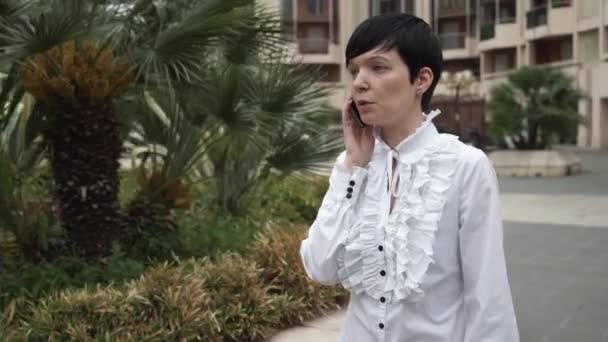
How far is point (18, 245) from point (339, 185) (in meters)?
4.85

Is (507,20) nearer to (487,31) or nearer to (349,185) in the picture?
(487,31)

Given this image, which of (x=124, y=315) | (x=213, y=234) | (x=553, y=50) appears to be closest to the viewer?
(x=124, y=315)

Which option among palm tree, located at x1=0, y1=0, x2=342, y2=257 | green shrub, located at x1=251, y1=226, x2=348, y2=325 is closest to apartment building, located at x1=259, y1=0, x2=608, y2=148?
palm tree, located at x1=0, y1=0, x2=342, y2=257

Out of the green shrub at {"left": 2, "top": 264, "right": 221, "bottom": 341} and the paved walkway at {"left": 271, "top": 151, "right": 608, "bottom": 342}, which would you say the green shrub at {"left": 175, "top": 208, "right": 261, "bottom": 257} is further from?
the green shrub at {"left": 2, "top": 264, "right": 221, "bottom": 341}

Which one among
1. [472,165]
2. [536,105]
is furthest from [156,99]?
[536,105]

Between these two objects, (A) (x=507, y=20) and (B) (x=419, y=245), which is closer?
(B) (x=419, y=245)

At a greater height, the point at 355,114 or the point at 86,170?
the point at 355,114

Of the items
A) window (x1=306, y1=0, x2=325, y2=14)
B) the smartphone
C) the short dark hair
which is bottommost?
the smartphone

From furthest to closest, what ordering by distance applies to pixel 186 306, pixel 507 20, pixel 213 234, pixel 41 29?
pixel 507 20
pixel 213 234
pixel 41 29
pixel 186 306

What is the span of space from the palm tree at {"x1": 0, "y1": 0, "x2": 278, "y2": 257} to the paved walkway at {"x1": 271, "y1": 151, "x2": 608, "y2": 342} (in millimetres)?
1972

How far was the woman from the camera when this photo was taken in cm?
168

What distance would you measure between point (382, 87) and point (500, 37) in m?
47.8

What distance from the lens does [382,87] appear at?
1739mm

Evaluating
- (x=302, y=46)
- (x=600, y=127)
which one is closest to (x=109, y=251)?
(x=600, y=127)
